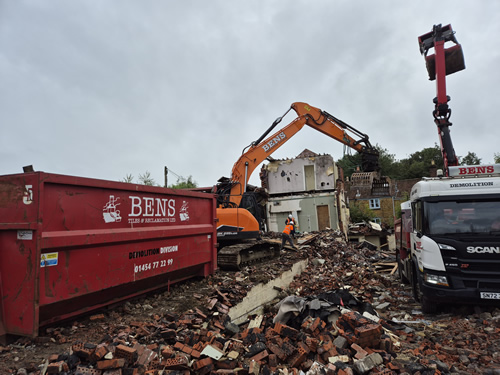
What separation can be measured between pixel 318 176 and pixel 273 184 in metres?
3.25

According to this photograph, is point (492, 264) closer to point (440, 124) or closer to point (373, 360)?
point (373, 360)

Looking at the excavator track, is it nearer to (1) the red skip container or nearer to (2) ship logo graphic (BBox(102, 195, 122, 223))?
(1) the red skip container

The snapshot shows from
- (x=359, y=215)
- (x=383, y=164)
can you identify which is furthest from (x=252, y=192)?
(x=383, y=164)

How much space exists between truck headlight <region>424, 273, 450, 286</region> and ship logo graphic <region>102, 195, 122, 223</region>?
212 inches

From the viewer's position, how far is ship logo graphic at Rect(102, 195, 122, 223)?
446 centimetres

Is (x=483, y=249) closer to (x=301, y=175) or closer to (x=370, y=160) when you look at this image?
(x=370, y=160)

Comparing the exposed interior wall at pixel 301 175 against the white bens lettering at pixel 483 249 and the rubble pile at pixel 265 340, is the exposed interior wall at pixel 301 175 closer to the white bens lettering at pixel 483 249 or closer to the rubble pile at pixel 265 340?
the rubble pile at pixel 265 340

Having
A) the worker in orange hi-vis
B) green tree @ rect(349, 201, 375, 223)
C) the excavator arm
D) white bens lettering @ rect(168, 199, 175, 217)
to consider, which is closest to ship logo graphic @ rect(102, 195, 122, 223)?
white bens lettering @ rect(168, 199, 175, 217)

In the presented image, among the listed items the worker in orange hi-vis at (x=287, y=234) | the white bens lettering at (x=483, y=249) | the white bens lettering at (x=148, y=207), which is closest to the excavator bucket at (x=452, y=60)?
the worker in orange hi-vis at (x=287, y=234)

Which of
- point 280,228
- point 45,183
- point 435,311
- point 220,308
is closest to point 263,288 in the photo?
point 220,308

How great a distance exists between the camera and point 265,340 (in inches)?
161

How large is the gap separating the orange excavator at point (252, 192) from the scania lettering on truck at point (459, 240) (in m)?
4.12

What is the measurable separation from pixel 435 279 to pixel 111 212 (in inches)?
219

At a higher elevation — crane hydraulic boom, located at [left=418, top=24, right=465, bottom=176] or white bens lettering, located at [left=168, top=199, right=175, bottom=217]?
crane hydraulic boom, located at [left=418, top=24, right=465, bottom=176]
